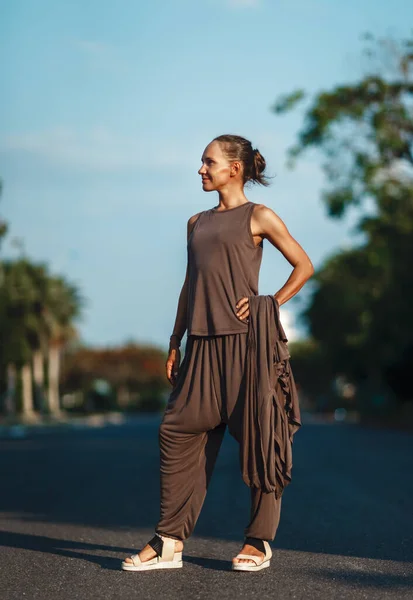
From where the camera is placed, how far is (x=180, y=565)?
6.19 meters

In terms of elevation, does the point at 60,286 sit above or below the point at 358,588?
above

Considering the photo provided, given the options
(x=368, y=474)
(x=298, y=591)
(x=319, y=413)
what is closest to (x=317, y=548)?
(x=298, y=591)

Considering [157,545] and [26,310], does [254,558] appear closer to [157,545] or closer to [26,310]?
[157,545]

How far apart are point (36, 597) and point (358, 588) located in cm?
144

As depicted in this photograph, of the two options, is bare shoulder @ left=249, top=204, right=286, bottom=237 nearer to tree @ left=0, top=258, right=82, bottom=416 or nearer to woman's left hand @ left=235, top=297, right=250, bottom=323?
woman's left hand @ left=235, top=297, right=250, bottom=323

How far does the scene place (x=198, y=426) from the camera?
5973 millimetres

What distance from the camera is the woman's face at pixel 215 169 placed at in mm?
6148

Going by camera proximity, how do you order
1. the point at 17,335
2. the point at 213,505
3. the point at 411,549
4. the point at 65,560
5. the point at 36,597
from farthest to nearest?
the point at 17,335
the point at 213,505
the point at 411,549
the point at 65,560
the point at 36,597

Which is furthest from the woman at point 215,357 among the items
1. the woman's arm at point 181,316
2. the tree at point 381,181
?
the tree at point 381,181

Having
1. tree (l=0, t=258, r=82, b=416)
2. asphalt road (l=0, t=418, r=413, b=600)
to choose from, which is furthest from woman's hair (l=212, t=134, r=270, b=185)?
tree (l=0, t=258, r=82, b=416)

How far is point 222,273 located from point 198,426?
2.44 ft

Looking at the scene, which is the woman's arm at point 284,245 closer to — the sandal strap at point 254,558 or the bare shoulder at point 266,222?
the bare shoulder at point 266,222

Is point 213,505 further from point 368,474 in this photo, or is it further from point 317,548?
point 368,474

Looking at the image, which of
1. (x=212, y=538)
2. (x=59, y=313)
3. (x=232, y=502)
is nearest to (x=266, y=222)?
(x=212, y=538)
